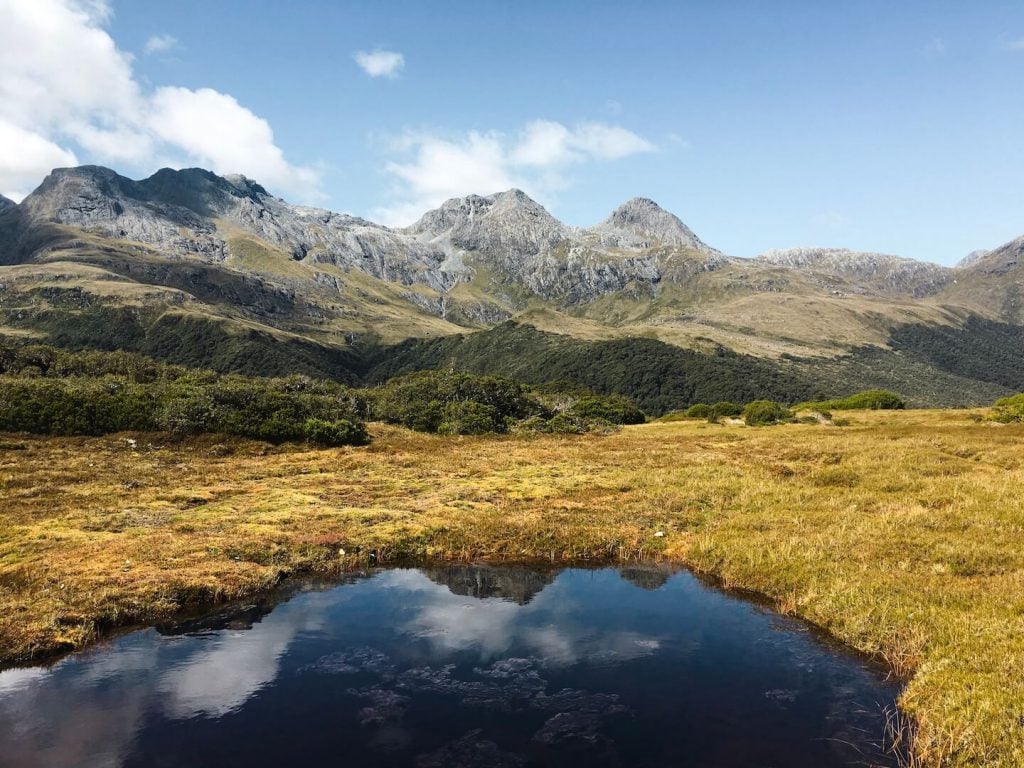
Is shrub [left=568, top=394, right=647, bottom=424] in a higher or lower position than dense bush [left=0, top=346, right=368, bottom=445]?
lower

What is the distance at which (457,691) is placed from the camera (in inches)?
547

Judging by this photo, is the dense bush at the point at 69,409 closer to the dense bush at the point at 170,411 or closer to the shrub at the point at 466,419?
the dense bush at the point at 170,411

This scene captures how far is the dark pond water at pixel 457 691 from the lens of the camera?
11656 mm

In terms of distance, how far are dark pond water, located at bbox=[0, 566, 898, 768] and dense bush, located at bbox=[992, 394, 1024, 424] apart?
183 ft

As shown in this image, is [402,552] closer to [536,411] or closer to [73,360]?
[536,411]

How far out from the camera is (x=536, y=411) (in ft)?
310

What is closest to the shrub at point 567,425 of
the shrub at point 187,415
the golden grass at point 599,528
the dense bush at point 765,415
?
the dense bush at point 765,415

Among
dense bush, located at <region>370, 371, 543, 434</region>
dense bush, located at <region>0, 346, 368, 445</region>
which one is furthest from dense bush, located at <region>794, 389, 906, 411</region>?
dense bush, located at <region>0, 346, 368, 445</region>

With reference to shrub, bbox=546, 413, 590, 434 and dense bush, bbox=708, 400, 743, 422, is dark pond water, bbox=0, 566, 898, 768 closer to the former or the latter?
shrub, bbox=546, 413, 590, 434

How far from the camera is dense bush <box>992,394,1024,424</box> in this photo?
188 ft

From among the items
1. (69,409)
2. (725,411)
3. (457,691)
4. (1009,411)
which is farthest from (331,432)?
(1009,411)

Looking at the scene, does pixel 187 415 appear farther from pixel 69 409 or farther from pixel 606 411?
pixel 606 411

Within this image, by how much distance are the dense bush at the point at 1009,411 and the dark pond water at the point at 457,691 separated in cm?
5567

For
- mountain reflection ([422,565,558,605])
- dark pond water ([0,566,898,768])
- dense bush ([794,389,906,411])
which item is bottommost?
mountain reflection ([422,565,558,605])
